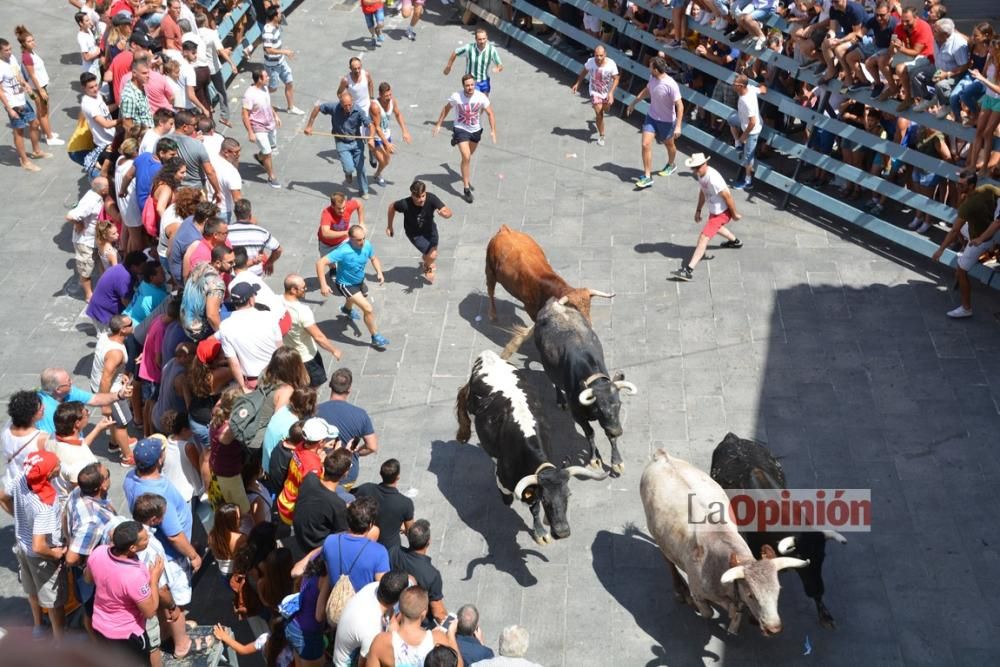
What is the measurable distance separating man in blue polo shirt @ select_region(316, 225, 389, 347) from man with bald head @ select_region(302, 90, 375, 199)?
3386mm

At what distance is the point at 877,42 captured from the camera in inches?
593

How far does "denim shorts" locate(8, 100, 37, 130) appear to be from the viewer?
16828 millimetres

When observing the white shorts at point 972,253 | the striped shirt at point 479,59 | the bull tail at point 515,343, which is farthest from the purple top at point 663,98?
the bull tail at point 515,343

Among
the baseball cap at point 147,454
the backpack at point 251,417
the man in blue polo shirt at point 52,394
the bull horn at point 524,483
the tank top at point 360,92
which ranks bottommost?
the tank top at point 360,92

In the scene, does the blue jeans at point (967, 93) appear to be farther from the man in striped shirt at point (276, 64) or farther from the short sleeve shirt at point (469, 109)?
the man in striped shirt at point (276, 64)

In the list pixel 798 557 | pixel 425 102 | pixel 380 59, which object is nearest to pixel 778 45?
pixel 425 102

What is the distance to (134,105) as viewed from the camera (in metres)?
14.5

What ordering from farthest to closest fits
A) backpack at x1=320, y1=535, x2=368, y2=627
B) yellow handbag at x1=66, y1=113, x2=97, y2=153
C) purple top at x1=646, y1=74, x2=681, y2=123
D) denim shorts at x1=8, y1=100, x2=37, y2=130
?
denim shorts at x1=8, y1=100, x2=37, y2=130
purple top at x1=646, y1=74, x2=681, y2=123
yellow handbag at x1=66, y1=113, x2=97, y2=153
backpack at x1=320, y1=535, x2=368, y2=627

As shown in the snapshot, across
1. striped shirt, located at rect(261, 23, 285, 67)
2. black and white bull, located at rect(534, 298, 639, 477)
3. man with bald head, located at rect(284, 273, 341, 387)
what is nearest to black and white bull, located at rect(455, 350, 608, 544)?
black and white bull, located at rect(534, 298, 639, 477)

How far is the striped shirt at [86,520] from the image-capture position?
28.3 ft

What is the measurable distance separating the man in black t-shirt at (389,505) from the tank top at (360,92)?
8524mm

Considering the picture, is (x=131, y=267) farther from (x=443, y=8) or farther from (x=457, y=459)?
(x=443, y=8)

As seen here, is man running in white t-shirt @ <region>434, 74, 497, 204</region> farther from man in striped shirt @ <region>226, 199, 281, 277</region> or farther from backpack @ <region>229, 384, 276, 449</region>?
backpack @ <region>229, 384, 276, 449</region>

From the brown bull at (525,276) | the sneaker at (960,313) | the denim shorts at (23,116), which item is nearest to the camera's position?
the brown bull at (525,276)
